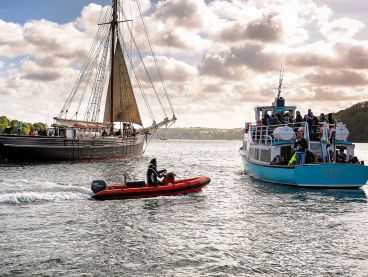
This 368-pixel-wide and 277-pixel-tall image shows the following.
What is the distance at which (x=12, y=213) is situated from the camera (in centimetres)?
2084

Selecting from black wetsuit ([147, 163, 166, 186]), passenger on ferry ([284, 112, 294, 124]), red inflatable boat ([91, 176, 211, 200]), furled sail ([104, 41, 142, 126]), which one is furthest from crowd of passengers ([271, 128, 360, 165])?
furled sail ([104, 41, 142, 126])

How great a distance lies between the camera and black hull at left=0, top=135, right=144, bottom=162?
166 feet

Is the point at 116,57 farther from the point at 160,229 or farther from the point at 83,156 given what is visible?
the point at 160,229

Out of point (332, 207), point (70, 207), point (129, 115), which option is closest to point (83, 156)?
point (129, 115)

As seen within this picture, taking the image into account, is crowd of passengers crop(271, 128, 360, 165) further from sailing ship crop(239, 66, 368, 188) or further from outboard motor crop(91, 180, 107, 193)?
outboard motor crop(91, 180, 107, 193)

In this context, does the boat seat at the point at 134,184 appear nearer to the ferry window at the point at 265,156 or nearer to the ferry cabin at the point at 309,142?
the ferry cabin at the point at 309,142

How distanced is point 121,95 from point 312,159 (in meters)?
44.4

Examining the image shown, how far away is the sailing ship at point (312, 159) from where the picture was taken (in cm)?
2884

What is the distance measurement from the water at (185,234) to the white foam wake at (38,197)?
59mm

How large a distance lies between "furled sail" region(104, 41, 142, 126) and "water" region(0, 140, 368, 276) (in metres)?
41.3

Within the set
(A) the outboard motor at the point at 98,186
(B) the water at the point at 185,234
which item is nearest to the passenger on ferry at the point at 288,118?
(B) the water at the point at 185,234

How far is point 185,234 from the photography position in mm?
17312

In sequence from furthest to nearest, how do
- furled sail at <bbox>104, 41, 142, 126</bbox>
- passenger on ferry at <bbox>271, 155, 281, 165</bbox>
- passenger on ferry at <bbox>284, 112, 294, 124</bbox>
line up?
furled sail at <bbox>104, 41, 142, 126</bbox> → passenger on ferry at <bbox>284, 112, 294, 124</bbox> → passenger on ferry at <bbox>271, 155, 281, 165</bbox>

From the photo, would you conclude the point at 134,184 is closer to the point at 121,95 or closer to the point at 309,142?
the point at 309,142
